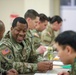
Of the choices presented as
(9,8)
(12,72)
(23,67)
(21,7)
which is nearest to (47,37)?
(23,67)

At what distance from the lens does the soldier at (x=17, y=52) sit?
2.02 m

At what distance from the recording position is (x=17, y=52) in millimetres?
2096

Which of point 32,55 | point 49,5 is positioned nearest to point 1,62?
point 32,55

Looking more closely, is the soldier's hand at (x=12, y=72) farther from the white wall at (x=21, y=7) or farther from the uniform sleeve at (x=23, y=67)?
the white wall at (x=21, y=7)

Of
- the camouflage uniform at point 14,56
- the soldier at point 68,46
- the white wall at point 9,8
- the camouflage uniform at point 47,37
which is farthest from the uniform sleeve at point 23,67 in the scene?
the white wall at point 9,8

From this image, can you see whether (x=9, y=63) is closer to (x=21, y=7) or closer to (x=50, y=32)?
(x=50, y=32)

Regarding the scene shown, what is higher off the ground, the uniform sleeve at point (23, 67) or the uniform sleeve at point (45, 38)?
the uniform sleeve at point (23, 67)

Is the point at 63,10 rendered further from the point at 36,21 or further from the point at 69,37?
the point at 69,37

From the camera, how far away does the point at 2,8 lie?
19.2 ft

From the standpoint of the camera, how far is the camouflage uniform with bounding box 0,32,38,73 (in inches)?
79.1

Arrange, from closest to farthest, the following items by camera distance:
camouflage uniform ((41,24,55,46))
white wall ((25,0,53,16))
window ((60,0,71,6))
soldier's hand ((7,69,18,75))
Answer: soldier's hand ((7,69,18,75)), camouflage uniform ((41,24,55,46)), white wall ((25,0,53,16)), window ((60,0,71,6))

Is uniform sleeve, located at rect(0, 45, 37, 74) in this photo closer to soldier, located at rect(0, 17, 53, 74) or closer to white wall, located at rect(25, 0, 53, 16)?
soldier, located at rect(0, 17, 53, 74)

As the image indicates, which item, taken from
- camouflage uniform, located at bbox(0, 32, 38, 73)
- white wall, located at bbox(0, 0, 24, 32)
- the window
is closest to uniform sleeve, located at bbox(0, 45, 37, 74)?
camouflage uniform, located at bbox(0, 32, 38, 73)

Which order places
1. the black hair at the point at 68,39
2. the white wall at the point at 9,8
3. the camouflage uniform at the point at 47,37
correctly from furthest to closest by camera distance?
the white wall at the point at 9,8 < the camouflage uniform at the point at 47,37 < the black hair at the point at 68,39
